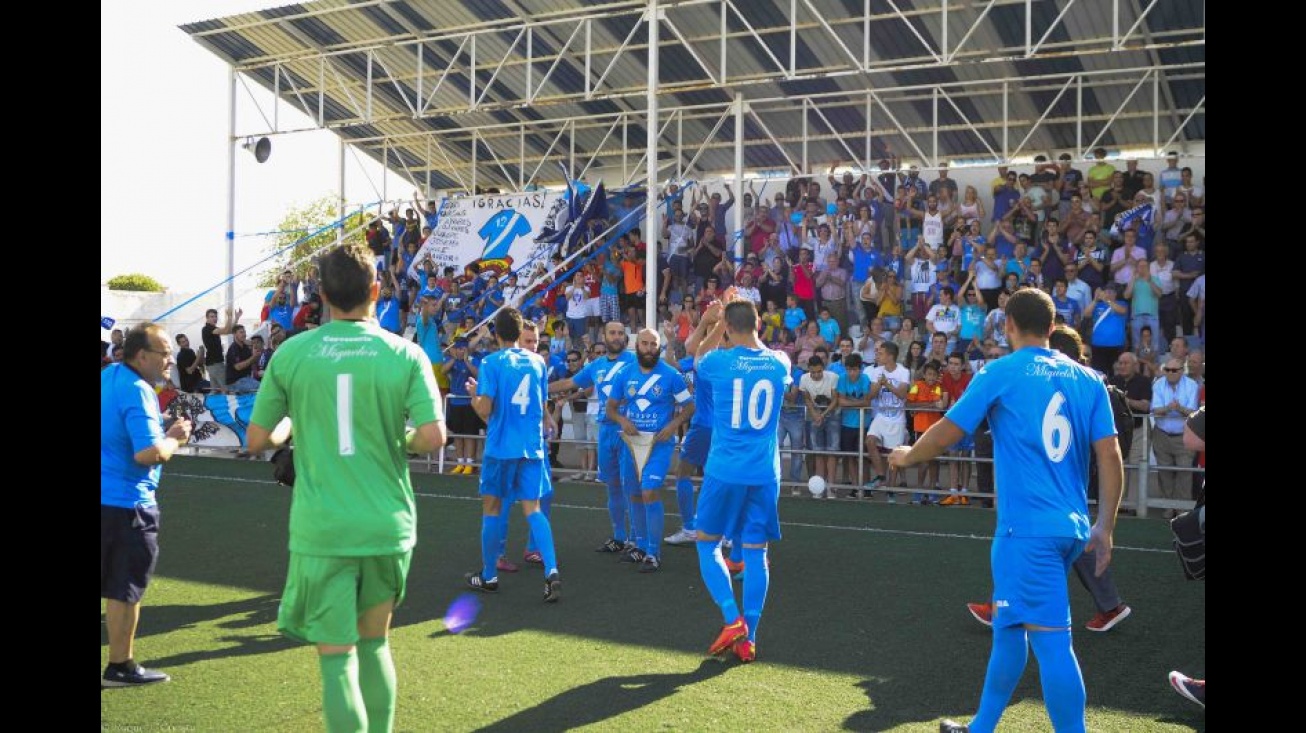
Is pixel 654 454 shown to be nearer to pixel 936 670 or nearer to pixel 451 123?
pixel 936 670

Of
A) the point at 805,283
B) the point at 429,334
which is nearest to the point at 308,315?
the point at 429,334

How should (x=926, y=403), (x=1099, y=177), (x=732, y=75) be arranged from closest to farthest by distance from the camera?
1. (x=926, y=403)
2. (x=1099, y=177)
3. (x=732, y=75)

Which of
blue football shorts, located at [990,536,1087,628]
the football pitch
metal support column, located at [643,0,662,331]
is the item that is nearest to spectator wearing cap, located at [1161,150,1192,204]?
metal support column, located at [643,0,662,331]

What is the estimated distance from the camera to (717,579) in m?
6.64

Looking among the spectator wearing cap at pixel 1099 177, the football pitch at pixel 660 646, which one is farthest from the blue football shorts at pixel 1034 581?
the spectator wearing cap at pixel 1099 177

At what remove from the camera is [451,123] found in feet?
84.3

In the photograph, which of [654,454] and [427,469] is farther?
[427,469]

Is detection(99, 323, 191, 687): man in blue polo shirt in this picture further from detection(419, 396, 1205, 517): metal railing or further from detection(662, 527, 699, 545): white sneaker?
detection(419, 396, 1205, 517): metal railing

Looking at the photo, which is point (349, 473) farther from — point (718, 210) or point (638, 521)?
point (718, 210)

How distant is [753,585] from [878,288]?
11.2m

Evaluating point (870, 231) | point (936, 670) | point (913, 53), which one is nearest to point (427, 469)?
point (870, 231)

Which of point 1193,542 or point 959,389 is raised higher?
point 959,389

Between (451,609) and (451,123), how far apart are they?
19.3m

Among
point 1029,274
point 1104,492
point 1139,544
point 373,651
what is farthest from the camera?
point 1029,274
